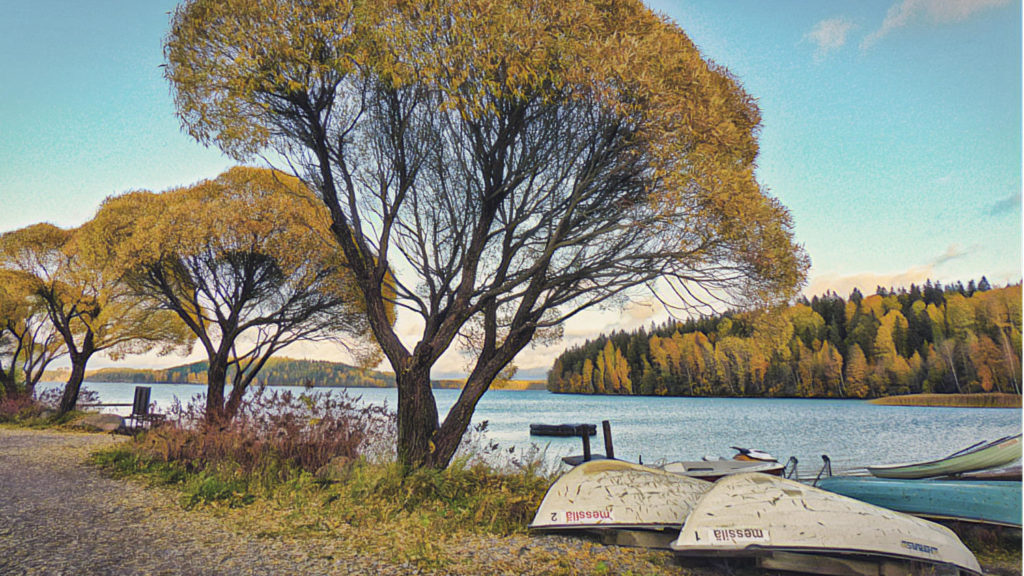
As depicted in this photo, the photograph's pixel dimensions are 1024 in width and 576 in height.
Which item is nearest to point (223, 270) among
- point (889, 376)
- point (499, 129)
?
point (499, 129)

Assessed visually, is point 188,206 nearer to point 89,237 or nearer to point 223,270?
point 223,270

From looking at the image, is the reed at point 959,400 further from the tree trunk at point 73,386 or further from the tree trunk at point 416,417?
the tree trunk at point 73,386

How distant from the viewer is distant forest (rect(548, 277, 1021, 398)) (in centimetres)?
5425

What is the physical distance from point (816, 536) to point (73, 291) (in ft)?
68.2

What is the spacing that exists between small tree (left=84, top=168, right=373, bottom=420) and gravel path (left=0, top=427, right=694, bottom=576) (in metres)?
3.24

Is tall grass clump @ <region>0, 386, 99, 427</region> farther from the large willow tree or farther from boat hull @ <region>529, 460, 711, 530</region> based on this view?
boat hull @ <region>529, 460, 711, 530</region>

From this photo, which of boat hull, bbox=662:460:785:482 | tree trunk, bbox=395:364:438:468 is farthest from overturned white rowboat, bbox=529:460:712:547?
boat hull, bbox=662:460:785:482

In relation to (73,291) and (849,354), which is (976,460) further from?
(849,354)

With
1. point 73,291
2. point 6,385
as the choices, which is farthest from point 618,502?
point 6,385

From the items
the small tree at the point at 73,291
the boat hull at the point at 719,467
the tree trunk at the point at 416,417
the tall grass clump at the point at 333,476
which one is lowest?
the boat hull at the point at 719,467

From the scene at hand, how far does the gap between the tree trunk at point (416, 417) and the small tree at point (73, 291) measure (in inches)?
508

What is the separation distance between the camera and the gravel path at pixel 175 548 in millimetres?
3900

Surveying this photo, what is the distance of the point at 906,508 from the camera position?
693 centimetres

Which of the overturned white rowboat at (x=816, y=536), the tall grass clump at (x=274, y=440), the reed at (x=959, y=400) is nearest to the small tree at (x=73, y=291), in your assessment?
the tall grass clump at (x=274, y=440)
